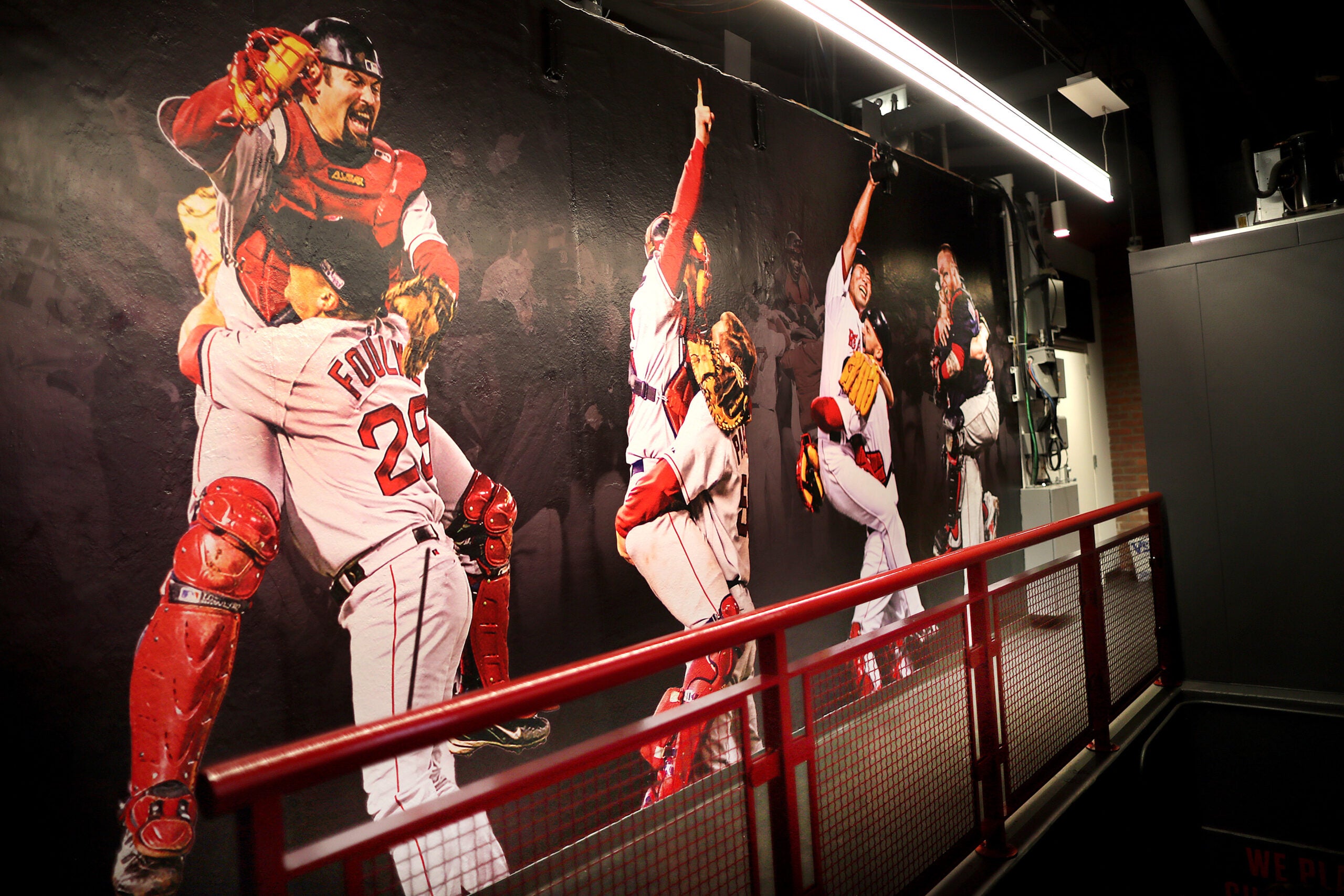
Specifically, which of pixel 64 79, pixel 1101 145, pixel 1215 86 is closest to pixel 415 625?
pixel 64 79

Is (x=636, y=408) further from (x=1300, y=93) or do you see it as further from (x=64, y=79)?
(x=1300, y=93)

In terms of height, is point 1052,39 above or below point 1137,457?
above

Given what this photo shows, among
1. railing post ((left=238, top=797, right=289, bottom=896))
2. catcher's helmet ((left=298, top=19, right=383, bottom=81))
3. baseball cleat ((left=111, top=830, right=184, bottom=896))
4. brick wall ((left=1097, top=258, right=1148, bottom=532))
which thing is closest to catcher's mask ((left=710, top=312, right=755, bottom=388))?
catcher's helmet ((left=298, top=19, right=383, bottom=81))

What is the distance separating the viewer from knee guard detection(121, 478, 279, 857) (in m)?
1.69

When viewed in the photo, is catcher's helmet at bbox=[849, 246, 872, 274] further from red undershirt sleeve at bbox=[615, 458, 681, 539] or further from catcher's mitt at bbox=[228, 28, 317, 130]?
catcher's mitt at bbox=[228, 28, 317, 130]

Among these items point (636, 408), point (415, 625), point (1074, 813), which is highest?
point (636, 408)

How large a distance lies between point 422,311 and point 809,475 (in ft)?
6.95

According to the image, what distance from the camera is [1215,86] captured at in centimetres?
520

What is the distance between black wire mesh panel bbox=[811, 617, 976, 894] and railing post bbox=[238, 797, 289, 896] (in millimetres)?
1210

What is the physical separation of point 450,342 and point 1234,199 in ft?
23.2

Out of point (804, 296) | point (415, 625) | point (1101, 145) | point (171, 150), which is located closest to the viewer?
point (171, 150)

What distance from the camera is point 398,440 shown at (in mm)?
2201

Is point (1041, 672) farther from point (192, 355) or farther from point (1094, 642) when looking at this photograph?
point (192, 355)

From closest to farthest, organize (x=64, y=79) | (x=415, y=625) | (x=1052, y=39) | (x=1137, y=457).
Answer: (x=64, y=79)
(x=415, y=625)
(x=1052, y=39)
(x=1137, y=457)
